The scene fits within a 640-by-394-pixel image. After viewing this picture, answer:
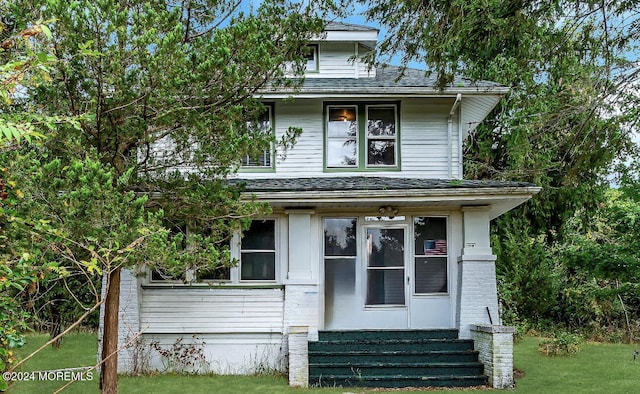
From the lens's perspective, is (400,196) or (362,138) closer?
(400,196)

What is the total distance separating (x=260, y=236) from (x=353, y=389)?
3.54 m

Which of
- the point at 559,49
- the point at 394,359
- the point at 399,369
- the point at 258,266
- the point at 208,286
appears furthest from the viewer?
the point at 258,266

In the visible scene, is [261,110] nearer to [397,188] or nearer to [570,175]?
[397,188]

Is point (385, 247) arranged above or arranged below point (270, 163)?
below

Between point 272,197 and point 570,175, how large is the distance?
5.16 metres

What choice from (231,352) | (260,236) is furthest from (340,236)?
(231,352)

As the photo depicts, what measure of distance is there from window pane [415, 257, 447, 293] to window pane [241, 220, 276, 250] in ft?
9.62

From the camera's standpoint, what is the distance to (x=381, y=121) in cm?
1227

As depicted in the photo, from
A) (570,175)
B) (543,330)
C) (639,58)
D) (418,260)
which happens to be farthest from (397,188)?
(543,330)

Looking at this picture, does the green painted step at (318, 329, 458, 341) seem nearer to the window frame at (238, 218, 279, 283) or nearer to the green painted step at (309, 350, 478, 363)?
the green painted step at (309, 350, 478, 363)

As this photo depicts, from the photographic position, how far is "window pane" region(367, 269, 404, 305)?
446 inches

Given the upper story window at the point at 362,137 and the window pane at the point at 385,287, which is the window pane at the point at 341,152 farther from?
the window pane at the point at 385,287

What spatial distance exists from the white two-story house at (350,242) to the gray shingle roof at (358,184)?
0.04 meters

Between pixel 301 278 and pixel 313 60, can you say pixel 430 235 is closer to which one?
pixel 301 278
